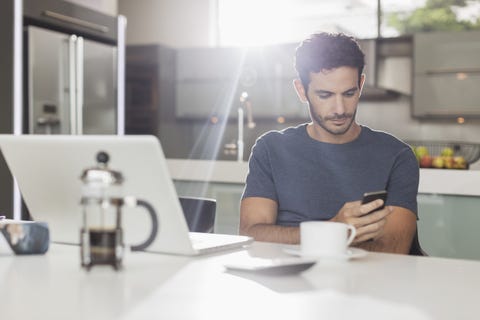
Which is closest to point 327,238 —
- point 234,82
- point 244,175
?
point 244,175

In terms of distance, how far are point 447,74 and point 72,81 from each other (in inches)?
122

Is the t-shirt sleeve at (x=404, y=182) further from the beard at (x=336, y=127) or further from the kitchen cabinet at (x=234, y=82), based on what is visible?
the kitchen cabinet at (x=234, y=82)

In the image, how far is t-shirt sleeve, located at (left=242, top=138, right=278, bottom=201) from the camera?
1.97 m

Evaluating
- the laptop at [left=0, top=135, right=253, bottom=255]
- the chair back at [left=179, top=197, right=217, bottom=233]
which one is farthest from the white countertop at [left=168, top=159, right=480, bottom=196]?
the laptop at [left=0, top=135, right=253, bottom=255]

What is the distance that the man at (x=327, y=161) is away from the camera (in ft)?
6.37

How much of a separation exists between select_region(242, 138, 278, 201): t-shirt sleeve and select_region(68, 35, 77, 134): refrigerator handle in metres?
2.35

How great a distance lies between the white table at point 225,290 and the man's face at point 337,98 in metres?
0.76

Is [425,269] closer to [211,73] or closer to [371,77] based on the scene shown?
[371,77]

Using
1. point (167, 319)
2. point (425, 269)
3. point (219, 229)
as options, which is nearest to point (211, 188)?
point (219, 229)

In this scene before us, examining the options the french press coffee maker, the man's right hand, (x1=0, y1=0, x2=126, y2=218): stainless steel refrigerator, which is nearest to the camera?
the french press coffee maker

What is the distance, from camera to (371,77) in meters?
5.63

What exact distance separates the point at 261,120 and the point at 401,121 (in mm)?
1236

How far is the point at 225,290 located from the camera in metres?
0.99

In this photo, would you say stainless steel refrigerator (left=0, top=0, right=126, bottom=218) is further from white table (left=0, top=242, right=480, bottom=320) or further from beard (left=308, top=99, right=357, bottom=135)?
white table (left=0, top=242, right=480, bottom=320)
